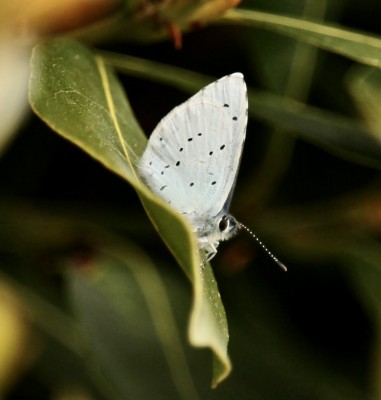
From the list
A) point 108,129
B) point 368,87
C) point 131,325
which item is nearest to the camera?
point 108,129

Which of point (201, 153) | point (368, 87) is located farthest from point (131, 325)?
point (368, 87)

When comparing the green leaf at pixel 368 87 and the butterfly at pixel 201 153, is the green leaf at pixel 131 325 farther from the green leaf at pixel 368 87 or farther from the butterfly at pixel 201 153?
the green leaf at pixel 368 87

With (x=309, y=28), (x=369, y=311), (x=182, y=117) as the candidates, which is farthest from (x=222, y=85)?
(x=369, y=311)

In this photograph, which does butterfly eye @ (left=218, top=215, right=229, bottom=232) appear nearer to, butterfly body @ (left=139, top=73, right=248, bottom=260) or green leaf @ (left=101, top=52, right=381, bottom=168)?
butterfly body @ (left=139, top=73, right=248, bottom=260)

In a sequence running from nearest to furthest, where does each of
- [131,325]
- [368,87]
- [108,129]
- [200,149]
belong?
[108,129]
[200,149]
[368,87]
[131,325]

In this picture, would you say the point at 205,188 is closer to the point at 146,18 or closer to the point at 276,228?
the point at 146,18

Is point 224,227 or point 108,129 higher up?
point 108,129

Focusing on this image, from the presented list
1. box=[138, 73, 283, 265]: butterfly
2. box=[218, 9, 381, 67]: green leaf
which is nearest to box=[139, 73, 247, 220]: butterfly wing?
box=[138, 73, 283, 265]: butterfly

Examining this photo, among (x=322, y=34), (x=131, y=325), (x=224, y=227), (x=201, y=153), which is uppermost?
(x=322, y=34)

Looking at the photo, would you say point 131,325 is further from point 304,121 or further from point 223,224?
point 304,121
